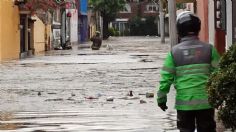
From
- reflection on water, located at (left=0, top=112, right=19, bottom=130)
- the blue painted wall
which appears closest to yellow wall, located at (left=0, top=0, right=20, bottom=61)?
reflection on water, located at (left=0, top=112, right=19, bottom=130)

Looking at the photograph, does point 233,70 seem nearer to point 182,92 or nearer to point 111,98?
point 182,92

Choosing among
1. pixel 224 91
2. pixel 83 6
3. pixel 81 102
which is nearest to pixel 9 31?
pixel 81 102

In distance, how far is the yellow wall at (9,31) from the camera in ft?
121

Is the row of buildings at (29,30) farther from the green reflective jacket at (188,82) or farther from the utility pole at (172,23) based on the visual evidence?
the green reflective jacket at (188,82)

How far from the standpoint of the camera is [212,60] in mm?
6688

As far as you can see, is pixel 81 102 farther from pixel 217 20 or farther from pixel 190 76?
pixel 217 20

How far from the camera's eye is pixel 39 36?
4950 centimetres

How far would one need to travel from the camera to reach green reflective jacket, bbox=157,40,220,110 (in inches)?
259

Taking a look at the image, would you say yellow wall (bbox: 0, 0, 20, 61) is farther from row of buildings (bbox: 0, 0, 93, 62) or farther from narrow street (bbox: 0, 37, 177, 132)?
narrow street (bbox: 0, 37, 177, 132)

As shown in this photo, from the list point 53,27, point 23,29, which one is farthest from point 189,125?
point 53,27

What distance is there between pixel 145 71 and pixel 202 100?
19.1 metres

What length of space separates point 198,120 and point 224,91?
0.40 meters

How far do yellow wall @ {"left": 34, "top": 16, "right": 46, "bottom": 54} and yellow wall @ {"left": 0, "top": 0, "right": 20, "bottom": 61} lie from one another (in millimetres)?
7137

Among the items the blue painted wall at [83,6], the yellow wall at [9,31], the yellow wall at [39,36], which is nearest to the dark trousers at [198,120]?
the yellow wall at [9,31]
